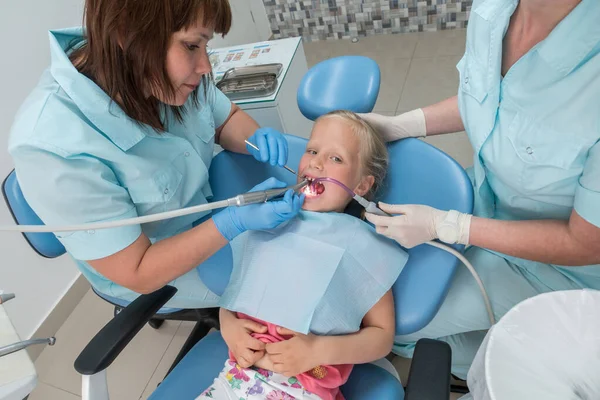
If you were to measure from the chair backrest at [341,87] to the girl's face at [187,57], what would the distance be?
0.45 meters

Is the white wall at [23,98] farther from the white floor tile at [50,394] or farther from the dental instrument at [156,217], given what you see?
the dental instrument at [156,217]

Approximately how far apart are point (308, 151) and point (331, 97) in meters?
0.21

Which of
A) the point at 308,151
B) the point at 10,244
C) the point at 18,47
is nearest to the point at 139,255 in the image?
the point at 308,151

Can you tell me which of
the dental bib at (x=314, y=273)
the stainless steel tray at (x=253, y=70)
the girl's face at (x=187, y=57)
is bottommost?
the dental bib at (x=314, y=273)

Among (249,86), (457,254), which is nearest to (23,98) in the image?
(249,86)

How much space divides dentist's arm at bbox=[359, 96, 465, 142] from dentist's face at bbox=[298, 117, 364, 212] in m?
0.13

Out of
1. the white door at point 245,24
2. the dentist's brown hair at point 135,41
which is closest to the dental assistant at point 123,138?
the dentist's brown hair at point 135,41

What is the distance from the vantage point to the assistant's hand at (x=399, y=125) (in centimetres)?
139

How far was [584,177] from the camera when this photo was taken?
0.94 meters

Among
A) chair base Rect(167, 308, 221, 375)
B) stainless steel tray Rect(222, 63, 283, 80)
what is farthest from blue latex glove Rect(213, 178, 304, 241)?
stainless steel tray Rect(222, 63, 283, 80)

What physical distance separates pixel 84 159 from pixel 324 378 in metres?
0.75

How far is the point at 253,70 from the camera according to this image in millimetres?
2121

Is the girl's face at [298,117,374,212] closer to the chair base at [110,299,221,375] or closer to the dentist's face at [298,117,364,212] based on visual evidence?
the dentist's face at [298,117,364,212]

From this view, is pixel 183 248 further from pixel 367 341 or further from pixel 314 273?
pixel 367 341
